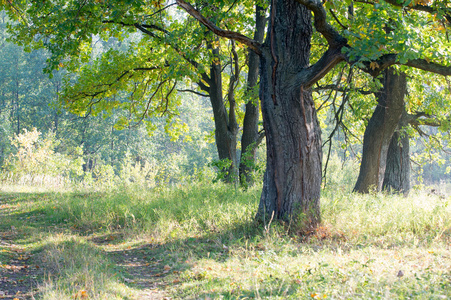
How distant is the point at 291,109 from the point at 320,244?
7.35 ft

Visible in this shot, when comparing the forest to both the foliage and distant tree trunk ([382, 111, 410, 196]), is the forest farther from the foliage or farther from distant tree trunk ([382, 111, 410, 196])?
the foliage

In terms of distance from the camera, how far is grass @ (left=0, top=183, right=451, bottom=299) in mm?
3549

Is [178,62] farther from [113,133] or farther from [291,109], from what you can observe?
[113,133]

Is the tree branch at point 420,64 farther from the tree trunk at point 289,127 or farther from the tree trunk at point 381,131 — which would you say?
the tree trunk at point 381,131

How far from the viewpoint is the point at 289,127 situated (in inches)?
235

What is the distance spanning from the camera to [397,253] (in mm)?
4531

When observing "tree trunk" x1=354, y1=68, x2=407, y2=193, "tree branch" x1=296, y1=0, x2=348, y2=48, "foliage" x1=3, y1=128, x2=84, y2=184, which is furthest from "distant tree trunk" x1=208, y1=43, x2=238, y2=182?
"foliage" x1=3, y1=128, x2=84, y2=184

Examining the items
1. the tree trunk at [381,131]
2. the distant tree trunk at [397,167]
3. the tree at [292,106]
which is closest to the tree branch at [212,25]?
the tree at [292,106]

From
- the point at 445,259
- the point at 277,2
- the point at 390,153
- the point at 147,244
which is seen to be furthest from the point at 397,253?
the point at 390,153

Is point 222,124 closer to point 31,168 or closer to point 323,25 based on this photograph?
point 323,25

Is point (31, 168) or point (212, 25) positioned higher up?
point (212, 25)

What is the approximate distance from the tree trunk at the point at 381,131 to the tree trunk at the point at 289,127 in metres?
4.30

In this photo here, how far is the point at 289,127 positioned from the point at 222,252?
2331mm

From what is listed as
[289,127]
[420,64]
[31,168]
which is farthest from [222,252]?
[31,168]
